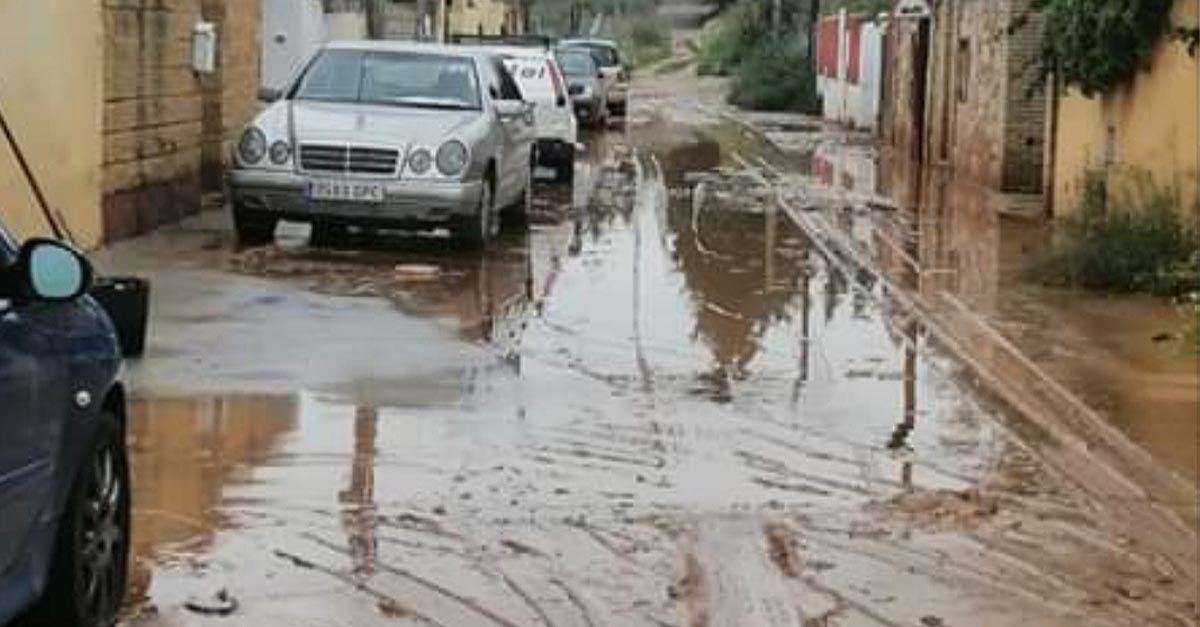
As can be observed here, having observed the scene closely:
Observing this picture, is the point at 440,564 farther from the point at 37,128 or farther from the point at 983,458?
the point at 37,128

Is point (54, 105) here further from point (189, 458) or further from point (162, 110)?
point (189, 458)

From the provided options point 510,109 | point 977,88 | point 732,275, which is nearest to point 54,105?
point 510,109

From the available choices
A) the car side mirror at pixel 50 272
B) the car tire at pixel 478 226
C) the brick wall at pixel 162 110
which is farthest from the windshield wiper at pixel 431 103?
the car side mirror at pixel 50 272

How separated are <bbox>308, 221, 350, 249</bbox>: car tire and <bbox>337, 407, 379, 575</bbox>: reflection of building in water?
782 centimetres

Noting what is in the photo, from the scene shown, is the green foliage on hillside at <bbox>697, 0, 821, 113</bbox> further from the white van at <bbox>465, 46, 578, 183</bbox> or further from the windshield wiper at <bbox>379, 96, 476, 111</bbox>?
the windshield wiper at <bbox>379, 96, 476, 111</bbox>

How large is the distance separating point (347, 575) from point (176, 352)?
4901 millimetres

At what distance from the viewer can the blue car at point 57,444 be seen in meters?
5.75

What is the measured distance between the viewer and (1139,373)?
497 inches

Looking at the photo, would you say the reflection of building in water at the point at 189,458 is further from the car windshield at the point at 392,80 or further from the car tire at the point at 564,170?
the car tire at the point at 564,170

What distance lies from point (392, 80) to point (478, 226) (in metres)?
1.73

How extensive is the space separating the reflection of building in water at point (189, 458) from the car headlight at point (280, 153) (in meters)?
7.04

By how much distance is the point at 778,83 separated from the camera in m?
62.2

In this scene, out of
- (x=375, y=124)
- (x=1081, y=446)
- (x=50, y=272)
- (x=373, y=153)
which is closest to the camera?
(x=50, y=272)

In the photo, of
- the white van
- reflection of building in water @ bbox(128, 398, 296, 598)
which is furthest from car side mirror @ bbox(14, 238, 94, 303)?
the white van
